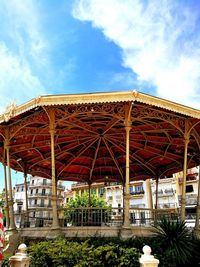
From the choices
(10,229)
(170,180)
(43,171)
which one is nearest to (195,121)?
(10,229)

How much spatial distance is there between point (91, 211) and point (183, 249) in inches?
181

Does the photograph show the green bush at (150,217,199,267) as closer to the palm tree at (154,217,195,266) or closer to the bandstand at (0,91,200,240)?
the palm tree at (154,217,195,266)

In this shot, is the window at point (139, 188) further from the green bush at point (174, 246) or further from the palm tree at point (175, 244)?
the palm tree at point (175, 244)

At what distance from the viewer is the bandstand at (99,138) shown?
1206 cm

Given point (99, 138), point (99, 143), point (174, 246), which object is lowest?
point (174, 246)

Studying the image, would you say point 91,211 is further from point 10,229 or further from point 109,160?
point 109,160

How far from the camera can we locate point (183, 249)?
10.0m

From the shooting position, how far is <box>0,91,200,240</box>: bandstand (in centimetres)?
1206

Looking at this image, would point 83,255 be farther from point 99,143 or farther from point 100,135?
point 99,143

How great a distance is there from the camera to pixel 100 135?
63.0 ft

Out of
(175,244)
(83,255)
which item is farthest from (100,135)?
(83,255)

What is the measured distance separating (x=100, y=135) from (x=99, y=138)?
0.79 m

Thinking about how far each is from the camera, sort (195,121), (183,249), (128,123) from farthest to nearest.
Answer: (195,121)
(128,123)
(183,249)

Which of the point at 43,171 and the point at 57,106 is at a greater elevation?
the point at 57,106
